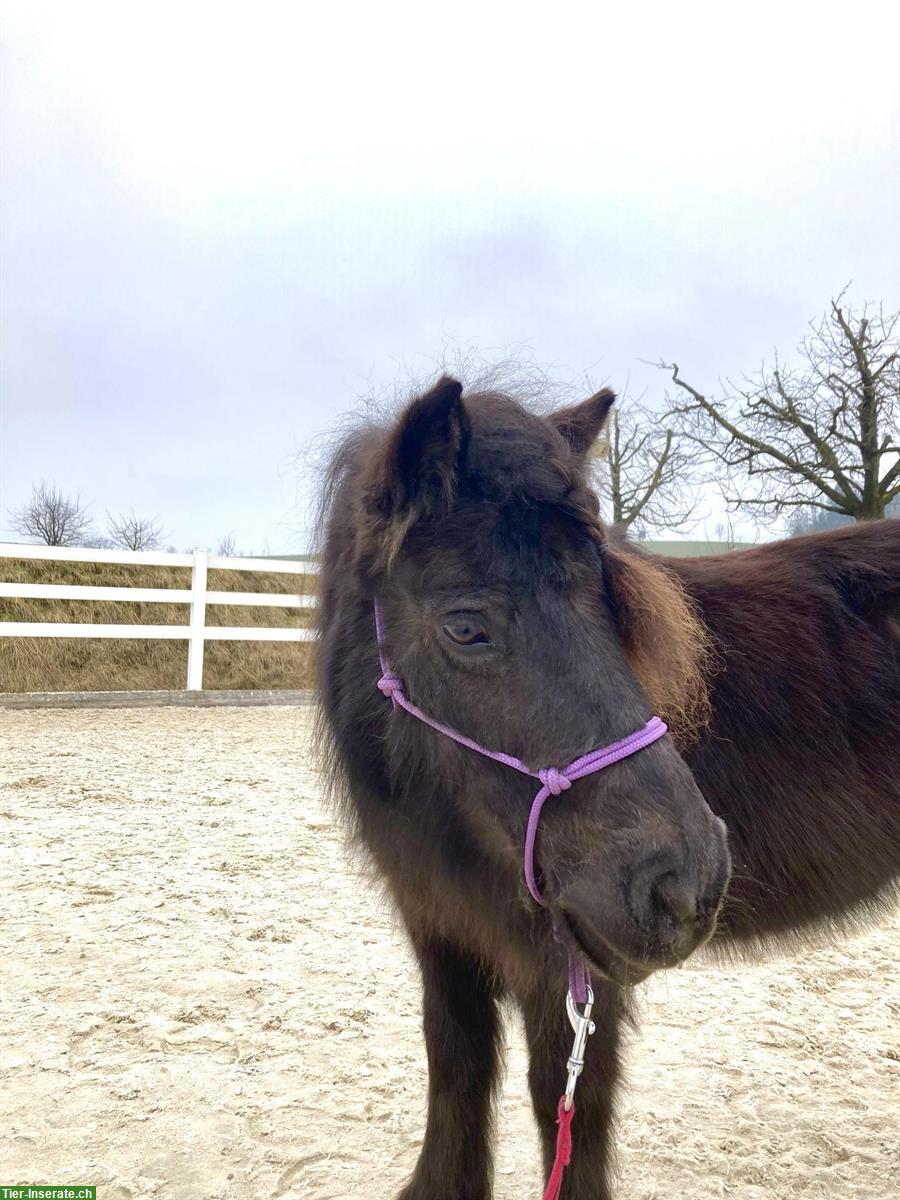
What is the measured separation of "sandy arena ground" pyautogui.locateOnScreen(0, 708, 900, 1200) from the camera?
2621 mm

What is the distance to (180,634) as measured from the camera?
484 inches

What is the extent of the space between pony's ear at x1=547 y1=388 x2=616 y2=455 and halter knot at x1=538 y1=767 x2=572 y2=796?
97cm

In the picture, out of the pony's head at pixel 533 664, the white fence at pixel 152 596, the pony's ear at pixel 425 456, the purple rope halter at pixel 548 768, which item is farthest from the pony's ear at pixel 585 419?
the white fence at pixel 152 596

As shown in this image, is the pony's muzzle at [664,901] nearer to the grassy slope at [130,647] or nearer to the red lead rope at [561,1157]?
the red lead rope at [561,1157]

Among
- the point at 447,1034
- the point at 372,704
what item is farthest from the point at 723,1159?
the point at 372,704

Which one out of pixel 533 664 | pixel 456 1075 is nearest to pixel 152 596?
pixel 456 1075

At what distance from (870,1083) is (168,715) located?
9.52 metres

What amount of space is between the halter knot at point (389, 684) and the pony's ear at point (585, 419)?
32.5 inches

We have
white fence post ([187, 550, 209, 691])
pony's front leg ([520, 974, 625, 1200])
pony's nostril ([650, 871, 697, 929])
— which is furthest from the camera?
white fence post ([187, 550, 209, 691])

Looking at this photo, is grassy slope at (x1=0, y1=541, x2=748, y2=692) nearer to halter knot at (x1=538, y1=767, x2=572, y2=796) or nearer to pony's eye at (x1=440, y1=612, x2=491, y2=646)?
pony's eye at (x1=440, y1=612, x2=491, y2=646)

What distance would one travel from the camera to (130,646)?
13656 mm

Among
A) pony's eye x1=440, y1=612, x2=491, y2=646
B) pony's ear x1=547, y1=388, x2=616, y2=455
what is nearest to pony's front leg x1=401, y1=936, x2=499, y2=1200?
pony's eye x1=440, y1=612, x2=491, y2=646

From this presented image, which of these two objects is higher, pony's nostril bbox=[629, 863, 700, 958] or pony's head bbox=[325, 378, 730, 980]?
pony's head bbox=[325, 378, 730, 980]

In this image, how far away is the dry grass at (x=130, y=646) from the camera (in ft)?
42.9
